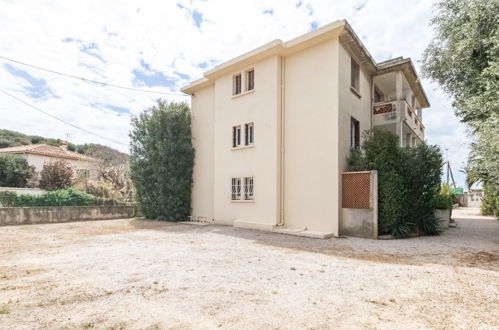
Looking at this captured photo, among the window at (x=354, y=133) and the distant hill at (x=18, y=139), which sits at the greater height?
the distant hill at (x=18, y=139)

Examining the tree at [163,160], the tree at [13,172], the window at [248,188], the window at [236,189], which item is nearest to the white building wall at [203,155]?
the tree at [163,160]

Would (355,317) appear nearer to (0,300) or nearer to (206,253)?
(206,253)

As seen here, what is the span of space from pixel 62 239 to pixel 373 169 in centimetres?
1126

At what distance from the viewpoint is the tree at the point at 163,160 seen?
1477 cm

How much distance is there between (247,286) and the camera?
4648 mm

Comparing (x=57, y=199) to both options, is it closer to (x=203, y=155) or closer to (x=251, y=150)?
(x=203, y=155)

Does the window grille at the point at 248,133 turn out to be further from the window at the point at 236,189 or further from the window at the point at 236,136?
the window at the point at 236,189

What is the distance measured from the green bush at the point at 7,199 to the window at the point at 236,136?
1149 cm

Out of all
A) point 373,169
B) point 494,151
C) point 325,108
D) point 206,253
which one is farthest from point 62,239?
point 494,151

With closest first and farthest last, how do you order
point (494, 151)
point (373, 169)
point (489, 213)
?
1. point (494, 151)
2. point (373, 169)
3. point (489, 213)

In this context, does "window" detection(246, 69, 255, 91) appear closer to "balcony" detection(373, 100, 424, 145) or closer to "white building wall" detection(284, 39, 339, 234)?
"white building wall" detection(284, 39, 339, 234)

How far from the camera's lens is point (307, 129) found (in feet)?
36.7

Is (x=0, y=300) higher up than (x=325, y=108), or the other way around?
(x=325, y=108)

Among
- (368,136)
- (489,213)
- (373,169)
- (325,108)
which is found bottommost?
(489,213)
